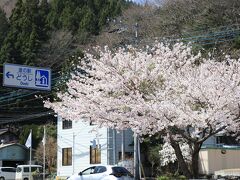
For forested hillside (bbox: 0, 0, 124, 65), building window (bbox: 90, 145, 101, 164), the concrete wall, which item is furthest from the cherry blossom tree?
forested hillside (bbox: 0, 0, 124, 65)

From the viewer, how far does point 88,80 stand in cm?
1966

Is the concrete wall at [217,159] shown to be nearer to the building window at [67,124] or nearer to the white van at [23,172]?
the building window at [67,124]

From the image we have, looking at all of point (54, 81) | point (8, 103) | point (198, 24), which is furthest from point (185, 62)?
point (8, 103)

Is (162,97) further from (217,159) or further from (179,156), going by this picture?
(217,159)

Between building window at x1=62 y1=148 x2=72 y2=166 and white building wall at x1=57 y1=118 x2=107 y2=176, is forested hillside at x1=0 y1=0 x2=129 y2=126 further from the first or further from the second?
building window at x1=62 y1=148 x2=72 y2=166

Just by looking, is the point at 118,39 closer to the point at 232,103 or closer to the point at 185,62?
the point at 185,62

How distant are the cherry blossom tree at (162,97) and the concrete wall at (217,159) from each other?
1062cm

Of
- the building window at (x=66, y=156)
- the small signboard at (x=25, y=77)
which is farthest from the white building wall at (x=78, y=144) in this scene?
the small signboard at (x=25, y=77)

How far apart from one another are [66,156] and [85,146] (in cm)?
293

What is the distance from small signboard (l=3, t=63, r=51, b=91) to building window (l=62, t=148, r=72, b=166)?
16.5 meters

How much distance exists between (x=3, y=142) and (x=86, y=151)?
21.1m

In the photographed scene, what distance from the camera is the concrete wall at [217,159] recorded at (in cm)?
2884

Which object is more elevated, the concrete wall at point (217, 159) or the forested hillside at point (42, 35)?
the forested hillside at point (42, 35)

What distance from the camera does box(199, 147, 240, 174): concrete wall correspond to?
Answer: 28844 mm
